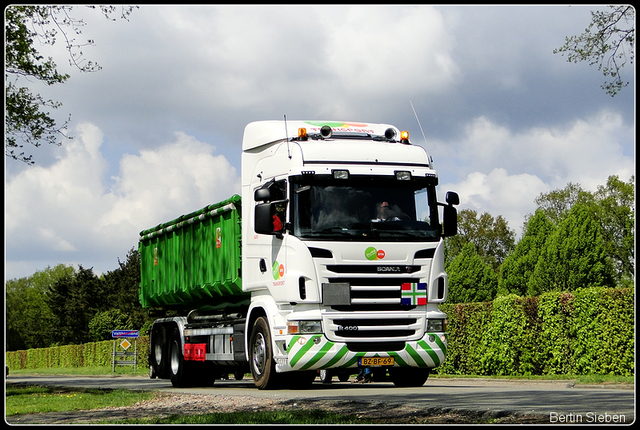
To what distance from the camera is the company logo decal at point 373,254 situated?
532 inches

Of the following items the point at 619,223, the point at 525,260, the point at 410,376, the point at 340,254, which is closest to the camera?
the point at 340,254

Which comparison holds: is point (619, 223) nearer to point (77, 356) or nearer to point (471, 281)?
point (471, 281)

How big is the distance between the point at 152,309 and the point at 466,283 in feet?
115

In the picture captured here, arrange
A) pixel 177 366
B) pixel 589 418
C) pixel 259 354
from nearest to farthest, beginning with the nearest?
1. pixel 589 418
2. pixel 259 354
3. pixel 177 366

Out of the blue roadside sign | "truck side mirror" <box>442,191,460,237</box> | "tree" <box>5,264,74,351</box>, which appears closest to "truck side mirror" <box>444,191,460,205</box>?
"truck side mirror" <box>442,191,460,237</box>

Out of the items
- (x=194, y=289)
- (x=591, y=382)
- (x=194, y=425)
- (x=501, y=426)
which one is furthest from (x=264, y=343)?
(x=591, y=382)

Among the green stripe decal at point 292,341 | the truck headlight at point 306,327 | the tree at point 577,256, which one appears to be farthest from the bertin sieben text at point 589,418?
the tree at point 577,256

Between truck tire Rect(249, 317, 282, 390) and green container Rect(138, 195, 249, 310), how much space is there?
115cm

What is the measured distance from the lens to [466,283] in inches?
2152

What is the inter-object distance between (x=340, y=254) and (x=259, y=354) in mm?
2698

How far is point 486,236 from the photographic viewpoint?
73688mm

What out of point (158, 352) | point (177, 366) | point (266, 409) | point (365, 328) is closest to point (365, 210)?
point (365, 328)

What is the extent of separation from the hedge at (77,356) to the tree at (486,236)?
99.2 feet

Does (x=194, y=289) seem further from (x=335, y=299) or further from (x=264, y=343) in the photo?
(x=335, y=299)
